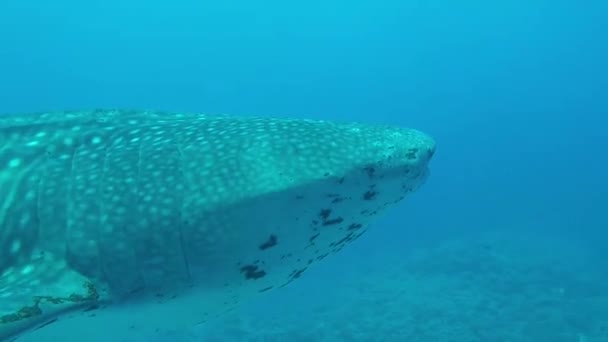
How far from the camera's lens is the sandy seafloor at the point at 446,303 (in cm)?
Answer: 1260

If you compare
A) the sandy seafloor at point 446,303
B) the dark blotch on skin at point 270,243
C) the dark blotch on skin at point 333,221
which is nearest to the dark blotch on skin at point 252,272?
the dark blotch on skin at point 270,243

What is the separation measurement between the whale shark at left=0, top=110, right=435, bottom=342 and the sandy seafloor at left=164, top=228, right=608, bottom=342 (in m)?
10.0

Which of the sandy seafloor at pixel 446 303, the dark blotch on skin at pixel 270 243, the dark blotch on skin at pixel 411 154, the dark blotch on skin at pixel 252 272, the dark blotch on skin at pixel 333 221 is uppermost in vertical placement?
the dark blotch on skin at pixel 411 154

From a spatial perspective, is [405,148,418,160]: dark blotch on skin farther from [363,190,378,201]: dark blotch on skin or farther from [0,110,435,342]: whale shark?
[363,190,378,201]: dark blotch on skin

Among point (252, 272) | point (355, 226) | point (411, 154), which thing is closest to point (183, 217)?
point (252, 272)

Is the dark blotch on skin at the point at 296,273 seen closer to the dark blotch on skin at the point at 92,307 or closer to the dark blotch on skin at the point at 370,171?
the dark blotch on skin at the point at 370,171

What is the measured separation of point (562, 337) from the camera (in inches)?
482

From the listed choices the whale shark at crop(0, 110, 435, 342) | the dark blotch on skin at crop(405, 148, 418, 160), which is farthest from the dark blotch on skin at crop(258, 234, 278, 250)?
the dark blotch on skin at crop(405, 148, 418, 160)

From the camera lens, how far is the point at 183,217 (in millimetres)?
2715

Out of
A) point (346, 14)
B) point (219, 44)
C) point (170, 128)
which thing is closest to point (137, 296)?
point (170, 128)

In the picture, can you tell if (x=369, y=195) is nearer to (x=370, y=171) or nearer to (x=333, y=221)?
(x=370, y=171)

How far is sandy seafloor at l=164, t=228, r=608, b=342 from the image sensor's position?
12602 millimetres

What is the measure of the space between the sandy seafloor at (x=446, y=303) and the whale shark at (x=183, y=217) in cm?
1001

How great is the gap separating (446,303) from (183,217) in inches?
528
